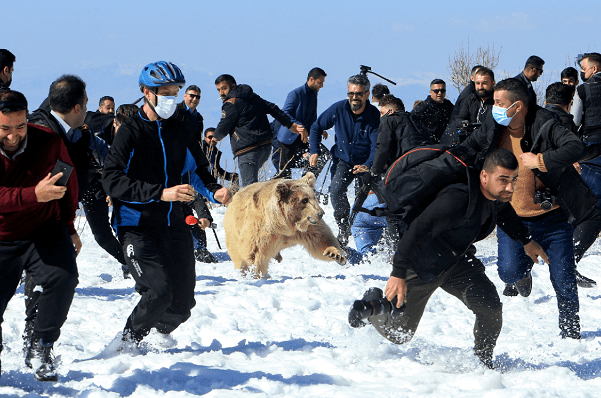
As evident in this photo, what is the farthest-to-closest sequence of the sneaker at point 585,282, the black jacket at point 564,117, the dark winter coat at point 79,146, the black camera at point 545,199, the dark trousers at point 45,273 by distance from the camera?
1. the sneaker at point 585,282
2. the black jacket at point 564,117
3. the black camera at point 545,199
4. the dark winter coat at point 79,146
5. the dark trousers at point 45,273

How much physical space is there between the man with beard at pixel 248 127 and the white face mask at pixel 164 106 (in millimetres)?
4622

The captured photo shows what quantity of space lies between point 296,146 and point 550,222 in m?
5.28

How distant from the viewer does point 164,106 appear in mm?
4133

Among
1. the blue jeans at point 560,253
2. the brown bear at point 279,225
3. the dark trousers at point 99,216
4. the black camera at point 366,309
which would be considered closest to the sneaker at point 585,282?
the blue jeans at point 560,253

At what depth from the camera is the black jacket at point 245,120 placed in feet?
28.8

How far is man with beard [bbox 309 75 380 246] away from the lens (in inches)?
325

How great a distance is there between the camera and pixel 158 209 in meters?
4.11

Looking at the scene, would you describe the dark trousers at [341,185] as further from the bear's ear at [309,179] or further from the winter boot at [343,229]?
the bear's ear at [309,179]

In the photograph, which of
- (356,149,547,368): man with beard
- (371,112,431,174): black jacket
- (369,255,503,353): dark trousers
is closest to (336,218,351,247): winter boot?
(371,112,431,174): black jacket

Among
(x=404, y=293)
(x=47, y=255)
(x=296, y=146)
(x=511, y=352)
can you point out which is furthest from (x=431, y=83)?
(x=47, y=255)

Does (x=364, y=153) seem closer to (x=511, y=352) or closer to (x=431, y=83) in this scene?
(x=431, y=83)

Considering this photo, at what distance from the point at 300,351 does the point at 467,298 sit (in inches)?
48.6

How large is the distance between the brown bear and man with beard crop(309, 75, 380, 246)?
123 cm

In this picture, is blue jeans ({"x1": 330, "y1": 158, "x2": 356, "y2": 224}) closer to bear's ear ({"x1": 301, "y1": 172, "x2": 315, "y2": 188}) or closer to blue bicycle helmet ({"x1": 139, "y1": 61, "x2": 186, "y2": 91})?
bear's ear ({"x1": 301, "y1": 172, "x2": 315, "y2": 188})
